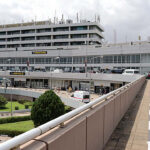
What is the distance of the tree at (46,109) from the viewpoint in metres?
23.7

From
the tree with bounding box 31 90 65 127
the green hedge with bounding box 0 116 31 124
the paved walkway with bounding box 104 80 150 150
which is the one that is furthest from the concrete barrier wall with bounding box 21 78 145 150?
the green hedge with bounding box 0 116 31 124

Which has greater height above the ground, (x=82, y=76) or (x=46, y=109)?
(x=82, y=76)

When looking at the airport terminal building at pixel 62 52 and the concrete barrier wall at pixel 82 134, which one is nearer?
the concrete barrier wall at pixel 82 134

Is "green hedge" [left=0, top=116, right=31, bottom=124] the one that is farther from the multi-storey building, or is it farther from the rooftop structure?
the rooftop structure

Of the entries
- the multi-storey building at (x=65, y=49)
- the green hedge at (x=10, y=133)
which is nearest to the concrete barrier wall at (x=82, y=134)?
the green hedge at (x=10, y=133)

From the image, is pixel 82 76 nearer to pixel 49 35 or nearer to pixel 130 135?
pixel 49 35

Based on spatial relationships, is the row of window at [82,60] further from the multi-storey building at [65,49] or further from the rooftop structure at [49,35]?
the rooftop structure at [49,35]

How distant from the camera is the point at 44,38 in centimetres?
8612

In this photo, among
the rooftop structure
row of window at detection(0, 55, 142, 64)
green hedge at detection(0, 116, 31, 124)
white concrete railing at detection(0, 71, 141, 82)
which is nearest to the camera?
green hedge at detection(0, 116, 31, 124)

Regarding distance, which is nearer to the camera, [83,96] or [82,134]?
[82,134]

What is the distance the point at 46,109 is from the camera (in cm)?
2378

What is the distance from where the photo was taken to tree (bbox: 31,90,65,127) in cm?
2370

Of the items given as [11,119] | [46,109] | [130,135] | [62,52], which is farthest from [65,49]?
[130,135]

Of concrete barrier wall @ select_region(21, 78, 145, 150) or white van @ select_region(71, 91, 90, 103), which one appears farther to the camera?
white van @ select_region(71, 91, 90, 103)
